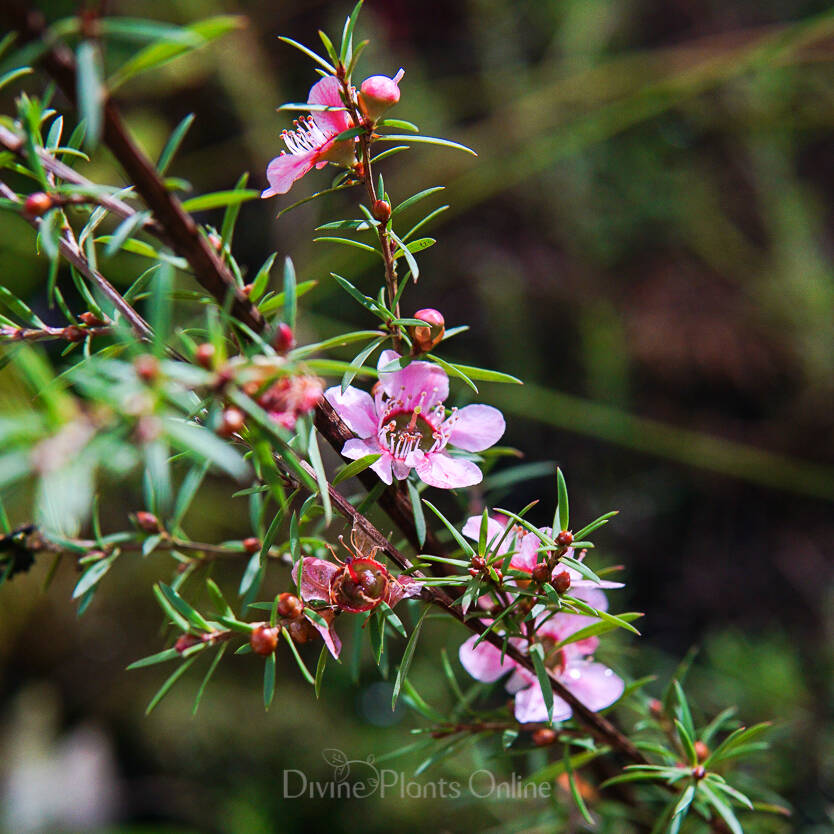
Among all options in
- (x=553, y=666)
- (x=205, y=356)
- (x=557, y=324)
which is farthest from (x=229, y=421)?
(x=557, y=324)

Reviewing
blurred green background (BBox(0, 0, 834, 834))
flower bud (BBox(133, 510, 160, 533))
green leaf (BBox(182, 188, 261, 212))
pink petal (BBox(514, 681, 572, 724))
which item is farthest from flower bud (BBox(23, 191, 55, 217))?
blurred green background (BBox(0, 0, 834, 834))

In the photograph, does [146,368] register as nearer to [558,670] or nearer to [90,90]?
[90,90]

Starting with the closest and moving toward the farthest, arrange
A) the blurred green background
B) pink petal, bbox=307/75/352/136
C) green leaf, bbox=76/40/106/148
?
green leaf, bbox=76/40/106/148 < pink petal, bbox=307/75/352/136 < the blurred green background

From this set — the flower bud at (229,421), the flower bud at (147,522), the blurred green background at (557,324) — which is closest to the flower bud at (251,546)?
the flower bud at (147,522)

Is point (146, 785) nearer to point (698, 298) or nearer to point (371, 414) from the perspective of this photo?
point (371, 414)

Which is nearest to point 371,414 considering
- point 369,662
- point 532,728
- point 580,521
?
point 532,728

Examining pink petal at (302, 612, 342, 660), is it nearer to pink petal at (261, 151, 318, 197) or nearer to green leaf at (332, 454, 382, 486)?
green leaf at (332, 454, 382, 486)
